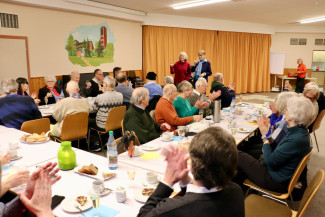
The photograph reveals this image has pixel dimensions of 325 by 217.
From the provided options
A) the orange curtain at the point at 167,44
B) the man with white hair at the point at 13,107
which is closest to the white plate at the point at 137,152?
the man with white hair at the point at 13,107

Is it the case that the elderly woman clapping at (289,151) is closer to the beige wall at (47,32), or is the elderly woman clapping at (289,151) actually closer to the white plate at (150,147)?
the white plate at (150,147)

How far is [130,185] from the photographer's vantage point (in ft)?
6.20

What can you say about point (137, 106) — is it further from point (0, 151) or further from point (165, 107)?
point (0, 151)

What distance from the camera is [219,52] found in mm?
10977

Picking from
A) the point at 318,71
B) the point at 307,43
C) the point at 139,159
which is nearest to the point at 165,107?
the point at 139,159

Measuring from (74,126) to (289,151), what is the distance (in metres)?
2.85

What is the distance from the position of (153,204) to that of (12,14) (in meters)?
5.71

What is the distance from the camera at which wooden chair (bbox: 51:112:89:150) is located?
3741mm

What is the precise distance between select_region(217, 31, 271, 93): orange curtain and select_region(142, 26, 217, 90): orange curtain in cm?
83

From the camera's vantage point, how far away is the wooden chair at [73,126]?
3741mm

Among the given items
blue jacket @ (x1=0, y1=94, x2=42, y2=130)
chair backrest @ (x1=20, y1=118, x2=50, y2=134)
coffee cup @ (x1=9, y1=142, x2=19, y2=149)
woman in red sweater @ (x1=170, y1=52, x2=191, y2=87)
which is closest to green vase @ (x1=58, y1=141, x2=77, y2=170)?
coffee cup @ (x1=9, y1=142, x2=19, y2=149)

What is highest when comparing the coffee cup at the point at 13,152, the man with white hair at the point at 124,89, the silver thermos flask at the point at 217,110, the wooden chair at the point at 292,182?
the man with white hair at the point at 124,89

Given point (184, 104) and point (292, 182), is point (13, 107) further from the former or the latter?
point (292, 182)

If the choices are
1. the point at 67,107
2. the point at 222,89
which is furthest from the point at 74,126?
the point at 222,89
